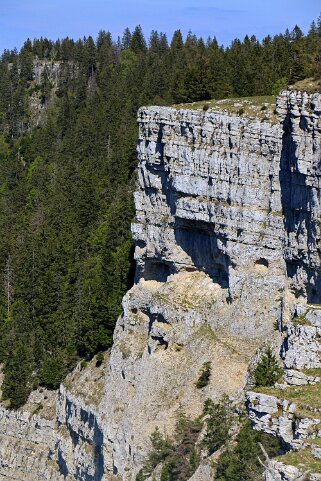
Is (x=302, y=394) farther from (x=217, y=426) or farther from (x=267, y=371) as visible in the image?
(x=217, y=426)

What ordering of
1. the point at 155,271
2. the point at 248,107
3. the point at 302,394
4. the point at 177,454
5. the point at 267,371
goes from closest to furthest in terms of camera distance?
the point at 302,394 → the point at 267,371 → the point at 177,454 → the point at 248,107 → the point at 155,271

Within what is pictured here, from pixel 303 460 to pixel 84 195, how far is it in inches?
2564

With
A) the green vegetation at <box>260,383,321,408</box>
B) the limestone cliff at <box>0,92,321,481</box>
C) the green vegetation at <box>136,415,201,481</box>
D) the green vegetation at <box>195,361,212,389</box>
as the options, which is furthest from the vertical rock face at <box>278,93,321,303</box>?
the green vegetation at <box>260,383,321,408</box>

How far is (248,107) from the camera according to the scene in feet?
208

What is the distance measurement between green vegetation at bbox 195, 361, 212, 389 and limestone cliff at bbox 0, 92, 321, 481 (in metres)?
0.35

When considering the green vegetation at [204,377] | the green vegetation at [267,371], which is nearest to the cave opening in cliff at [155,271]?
the green vegetation at [204,377]

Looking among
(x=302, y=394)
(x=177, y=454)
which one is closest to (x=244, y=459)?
(x=302, y=394)

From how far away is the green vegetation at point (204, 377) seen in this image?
62.7 metres

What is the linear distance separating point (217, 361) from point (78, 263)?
30295 millimetres

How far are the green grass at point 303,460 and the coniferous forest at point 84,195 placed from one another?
104 feet

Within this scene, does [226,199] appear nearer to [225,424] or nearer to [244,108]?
[244,108]

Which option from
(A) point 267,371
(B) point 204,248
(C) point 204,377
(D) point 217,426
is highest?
(B) point 204,248

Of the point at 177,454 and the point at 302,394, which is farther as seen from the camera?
the point at 177,454

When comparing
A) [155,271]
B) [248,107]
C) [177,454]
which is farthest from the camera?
[155,271]
